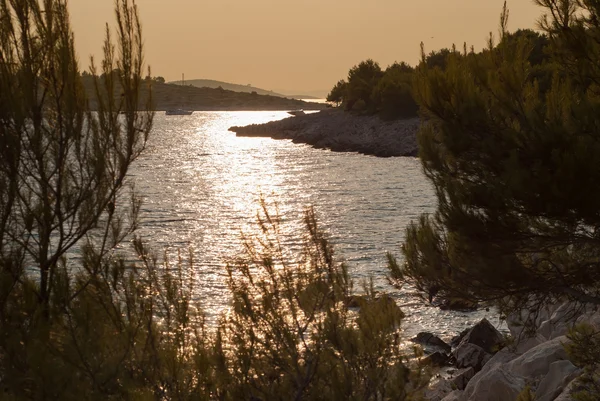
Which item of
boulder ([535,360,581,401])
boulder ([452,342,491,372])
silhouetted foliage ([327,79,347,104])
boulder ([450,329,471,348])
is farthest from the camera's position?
silhouetted foliage ([327,79,347,104])

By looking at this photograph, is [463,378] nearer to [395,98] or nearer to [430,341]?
[430,341]

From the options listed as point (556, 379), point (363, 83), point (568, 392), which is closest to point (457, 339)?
point (556, 379)

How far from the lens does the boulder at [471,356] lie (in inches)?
583

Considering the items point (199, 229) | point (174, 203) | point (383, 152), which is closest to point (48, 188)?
point (199, 229)

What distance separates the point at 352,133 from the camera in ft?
257

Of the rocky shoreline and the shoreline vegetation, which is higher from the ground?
the shoreline vegetation

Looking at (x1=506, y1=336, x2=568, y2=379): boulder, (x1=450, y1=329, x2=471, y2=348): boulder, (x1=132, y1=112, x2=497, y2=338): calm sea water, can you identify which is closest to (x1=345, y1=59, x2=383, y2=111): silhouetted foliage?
(x1=132, y1=112, x2=497, y2=338): calm sea water

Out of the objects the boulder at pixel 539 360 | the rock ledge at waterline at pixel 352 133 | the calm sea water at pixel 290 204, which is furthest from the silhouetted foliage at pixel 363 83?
the boulder at pixel 539 360

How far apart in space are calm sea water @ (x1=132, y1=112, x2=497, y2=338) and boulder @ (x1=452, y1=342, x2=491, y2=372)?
134 cm

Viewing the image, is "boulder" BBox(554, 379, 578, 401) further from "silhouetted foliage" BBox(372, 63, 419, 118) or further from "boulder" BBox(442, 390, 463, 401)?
"silhouetted foliage" BBox(372, 63, 419, 118)

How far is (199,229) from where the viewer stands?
3186 cm

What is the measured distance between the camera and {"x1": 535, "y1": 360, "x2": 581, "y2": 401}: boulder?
425 inches

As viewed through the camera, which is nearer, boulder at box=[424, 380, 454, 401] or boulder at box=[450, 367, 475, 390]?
boulder at box=[424, 380, 454, 401]

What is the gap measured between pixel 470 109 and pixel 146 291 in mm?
4524
